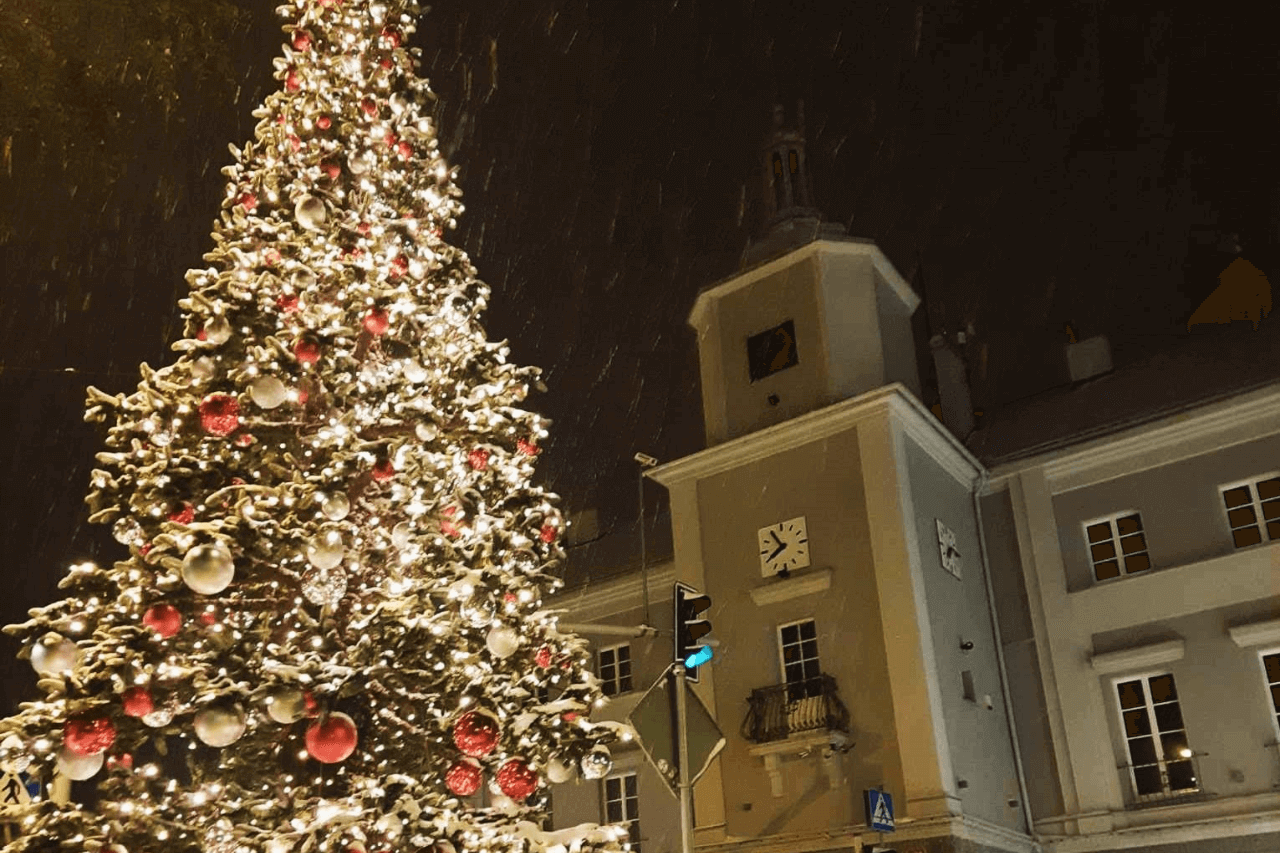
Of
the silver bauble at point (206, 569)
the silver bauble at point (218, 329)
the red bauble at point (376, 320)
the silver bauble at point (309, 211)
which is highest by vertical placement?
the silver bauble at point (309, 211)

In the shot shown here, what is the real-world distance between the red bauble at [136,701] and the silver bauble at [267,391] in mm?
1685

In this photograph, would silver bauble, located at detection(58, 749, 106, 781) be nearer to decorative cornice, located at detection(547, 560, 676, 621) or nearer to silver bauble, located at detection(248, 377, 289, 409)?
silver bauble, located at detection(248, 377, 289, 409)

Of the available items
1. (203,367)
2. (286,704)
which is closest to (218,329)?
(203,367)

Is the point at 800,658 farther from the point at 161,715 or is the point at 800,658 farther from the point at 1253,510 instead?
the point at 161,715

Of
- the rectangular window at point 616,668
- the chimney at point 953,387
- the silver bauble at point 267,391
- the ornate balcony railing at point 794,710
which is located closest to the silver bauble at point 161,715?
the silver bauble at point 267,391

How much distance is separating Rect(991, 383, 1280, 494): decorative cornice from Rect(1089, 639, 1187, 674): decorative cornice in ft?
9.94

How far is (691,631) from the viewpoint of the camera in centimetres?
1018

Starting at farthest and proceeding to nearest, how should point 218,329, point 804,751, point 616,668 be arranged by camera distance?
1. point 616,668
2. point 804,751
3. point 218,329

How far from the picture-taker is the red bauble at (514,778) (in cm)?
629

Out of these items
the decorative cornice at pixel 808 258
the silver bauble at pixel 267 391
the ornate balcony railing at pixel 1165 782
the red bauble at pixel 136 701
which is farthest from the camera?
the decorative cornice at pixel 808 258

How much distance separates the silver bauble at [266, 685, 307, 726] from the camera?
18.3ft

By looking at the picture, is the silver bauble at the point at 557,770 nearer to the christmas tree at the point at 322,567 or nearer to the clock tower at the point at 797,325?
the christmas tree at the point at 322,567

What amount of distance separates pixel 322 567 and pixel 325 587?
332 mm

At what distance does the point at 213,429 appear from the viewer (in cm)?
646
